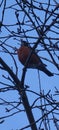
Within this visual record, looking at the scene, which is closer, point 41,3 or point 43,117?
point 43,117

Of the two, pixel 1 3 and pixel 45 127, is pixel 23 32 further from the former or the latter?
pixel 45 127

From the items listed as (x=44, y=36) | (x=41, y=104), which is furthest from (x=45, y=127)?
(x=44, y=36)

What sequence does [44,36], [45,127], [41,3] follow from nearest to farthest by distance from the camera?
[45,127] → [44,36] → [41,3]

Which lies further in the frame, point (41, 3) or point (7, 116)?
point (41, 3)

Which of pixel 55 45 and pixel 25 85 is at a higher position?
pixel 55 45

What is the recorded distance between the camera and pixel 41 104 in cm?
390

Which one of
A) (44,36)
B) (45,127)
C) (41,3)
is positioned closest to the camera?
(45,127)

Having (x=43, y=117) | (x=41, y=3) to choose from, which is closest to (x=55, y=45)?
(x=41, y=3)

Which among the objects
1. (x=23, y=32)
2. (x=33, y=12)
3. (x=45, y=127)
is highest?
(x=33, y=12)

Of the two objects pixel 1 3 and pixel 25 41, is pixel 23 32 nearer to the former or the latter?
pixel 25 41

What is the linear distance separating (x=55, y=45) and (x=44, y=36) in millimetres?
218

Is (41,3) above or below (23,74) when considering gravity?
above

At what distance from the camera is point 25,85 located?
13.0 ft

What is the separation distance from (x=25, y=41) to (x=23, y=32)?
12cm
